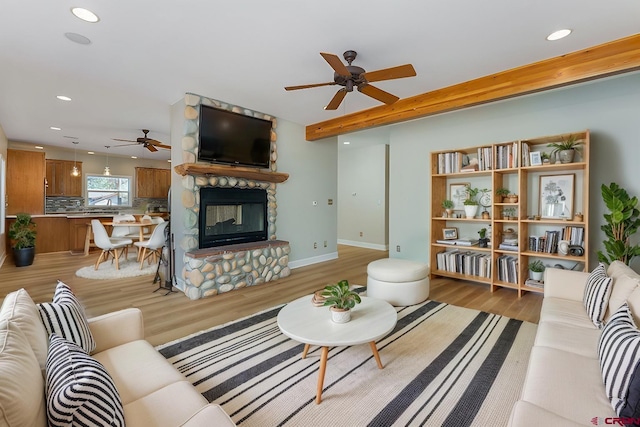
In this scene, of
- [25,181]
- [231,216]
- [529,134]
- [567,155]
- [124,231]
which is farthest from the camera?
[25,181]

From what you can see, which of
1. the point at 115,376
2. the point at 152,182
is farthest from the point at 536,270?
the point at 152,182

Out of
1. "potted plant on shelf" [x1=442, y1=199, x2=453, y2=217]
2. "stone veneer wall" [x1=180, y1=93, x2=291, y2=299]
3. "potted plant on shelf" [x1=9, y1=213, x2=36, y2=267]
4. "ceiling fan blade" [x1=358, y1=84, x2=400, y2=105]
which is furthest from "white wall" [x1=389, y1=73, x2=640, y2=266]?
"potted plant on shelf" [x1=9, y1=213, x2=36, y2=267]

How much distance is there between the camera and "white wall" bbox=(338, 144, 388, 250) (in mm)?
6871

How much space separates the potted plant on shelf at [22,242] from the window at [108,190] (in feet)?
8.98

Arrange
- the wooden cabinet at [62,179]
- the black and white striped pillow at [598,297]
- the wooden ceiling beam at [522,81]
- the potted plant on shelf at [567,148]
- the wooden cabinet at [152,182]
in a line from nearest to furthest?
the black and white striped pillow at [598,297] < the wooden ceiling beam at [522,81] < the potted plant on shelf at [567,148] < the wooden cabinet at [62,179] < the wooden cabinet at [152,182]

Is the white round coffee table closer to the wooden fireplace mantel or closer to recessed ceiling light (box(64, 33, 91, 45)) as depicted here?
the wooden fireplace mantel

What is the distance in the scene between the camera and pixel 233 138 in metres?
4.06

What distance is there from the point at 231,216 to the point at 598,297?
395cm

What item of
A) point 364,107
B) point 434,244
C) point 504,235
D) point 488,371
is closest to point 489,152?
point 504,235

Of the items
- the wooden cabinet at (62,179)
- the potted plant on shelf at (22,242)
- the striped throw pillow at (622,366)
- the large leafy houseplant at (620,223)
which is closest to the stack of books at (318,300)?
the striped throw pillow at (622,366)

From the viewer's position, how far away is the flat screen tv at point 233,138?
378 cm

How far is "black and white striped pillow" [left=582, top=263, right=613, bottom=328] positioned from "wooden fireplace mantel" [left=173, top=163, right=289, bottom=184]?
374 centimetres

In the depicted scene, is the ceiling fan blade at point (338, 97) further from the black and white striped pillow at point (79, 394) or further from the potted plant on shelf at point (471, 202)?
the black and white striped pillow at point (79, 394)

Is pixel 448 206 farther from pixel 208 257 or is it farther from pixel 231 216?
pixel 208 257
